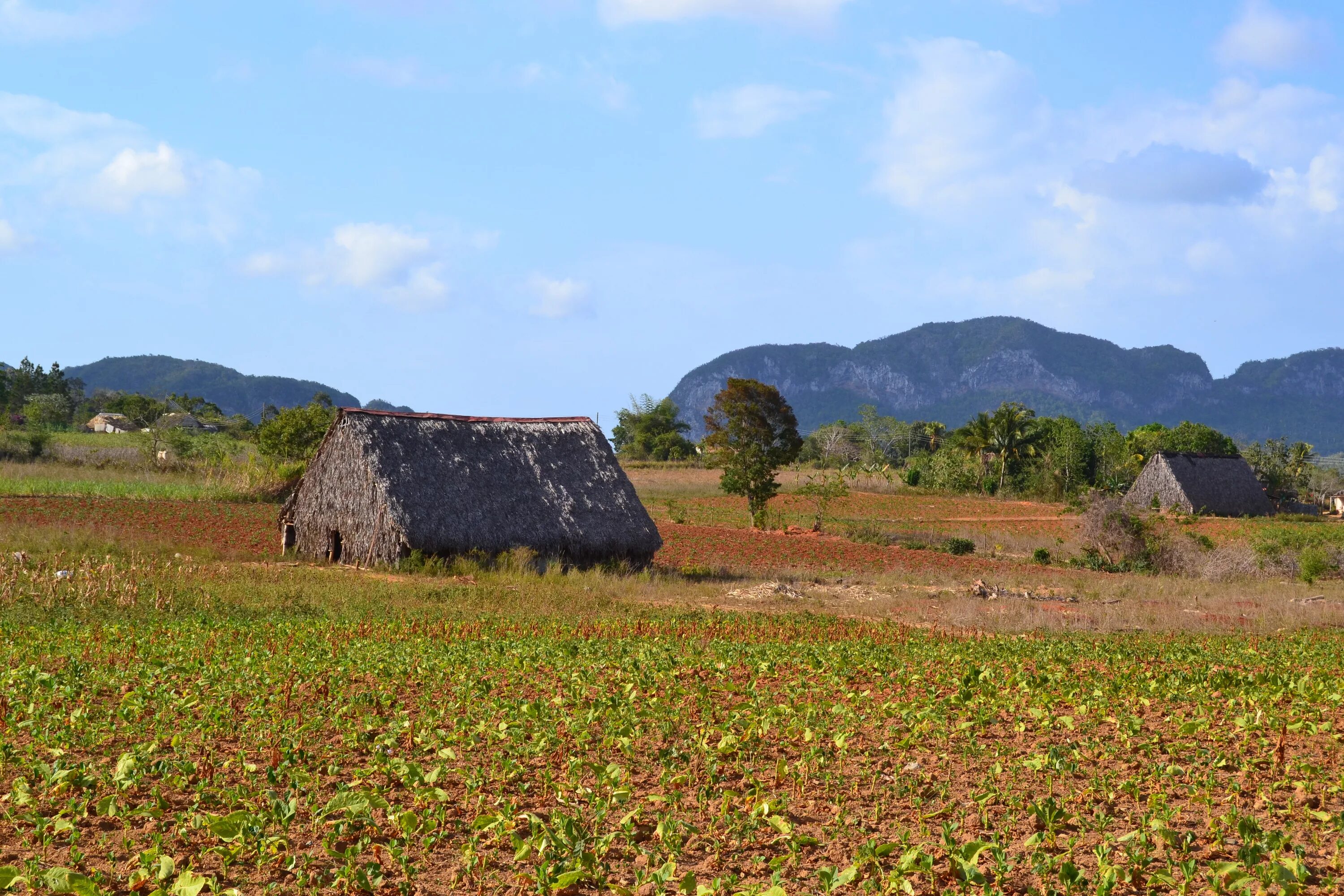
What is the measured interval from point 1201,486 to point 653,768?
54078 mm

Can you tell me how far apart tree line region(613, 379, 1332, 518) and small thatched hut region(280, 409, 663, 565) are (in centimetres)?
1406

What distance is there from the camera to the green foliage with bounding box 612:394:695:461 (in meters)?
87.4

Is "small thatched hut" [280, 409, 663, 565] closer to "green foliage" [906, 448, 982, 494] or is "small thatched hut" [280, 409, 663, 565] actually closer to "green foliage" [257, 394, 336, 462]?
"green foliage" [257, 394, 336, 462]

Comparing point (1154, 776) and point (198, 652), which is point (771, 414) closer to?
point (198, 652)

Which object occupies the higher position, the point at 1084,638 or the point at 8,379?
the point at 8,379

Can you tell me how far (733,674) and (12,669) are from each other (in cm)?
703

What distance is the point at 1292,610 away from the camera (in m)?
20.1

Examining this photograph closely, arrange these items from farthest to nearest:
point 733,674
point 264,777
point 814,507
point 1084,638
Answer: point 814,507
point 1084,638
point 733,674
point 264,777

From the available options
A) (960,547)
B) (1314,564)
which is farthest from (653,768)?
(960,547)

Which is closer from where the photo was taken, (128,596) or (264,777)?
(264,777)

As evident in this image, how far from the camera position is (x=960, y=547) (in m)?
34.2

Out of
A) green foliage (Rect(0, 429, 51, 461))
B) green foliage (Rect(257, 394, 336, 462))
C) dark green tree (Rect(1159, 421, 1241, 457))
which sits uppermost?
dark green tree (Rect(1159, 421, 1241, 457))

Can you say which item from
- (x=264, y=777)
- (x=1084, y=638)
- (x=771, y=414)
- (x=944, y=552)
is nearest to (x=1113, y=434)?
(x=771, y=414)

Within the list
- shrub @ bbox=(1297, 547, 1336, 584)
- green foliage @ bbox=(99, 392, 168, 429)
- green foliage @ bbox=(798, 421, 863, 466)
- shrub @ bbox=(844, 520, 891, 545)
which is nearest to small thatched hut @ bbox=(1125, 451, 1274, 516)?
shrub @ bbox=(844, 520, 891, 545)
